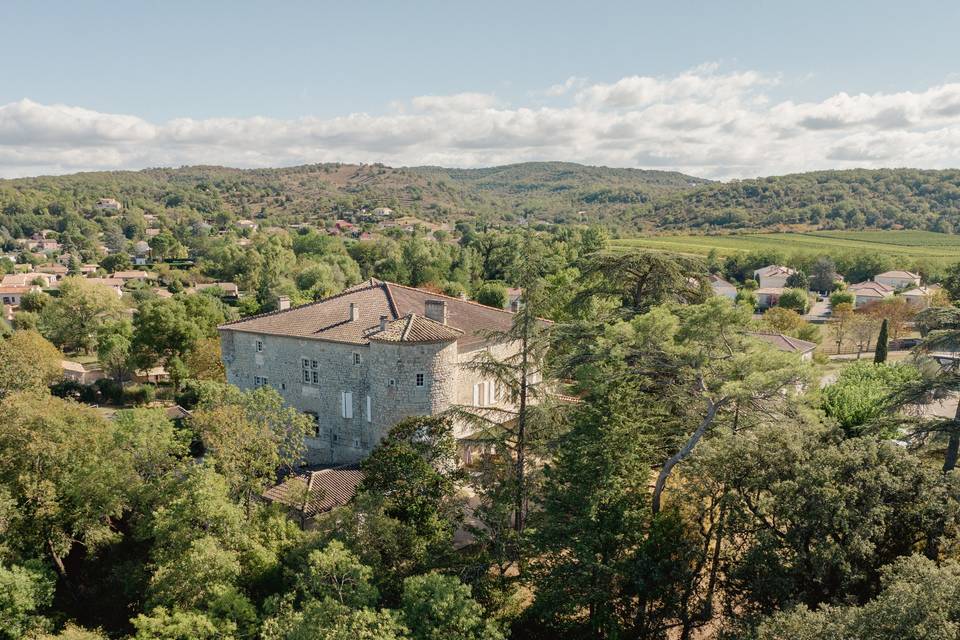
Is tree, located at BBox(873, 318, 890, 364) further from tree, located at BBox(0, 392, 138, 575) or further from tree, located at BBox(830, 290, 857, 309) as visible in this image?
tree, located at BBox(0, 392, 138, 575)

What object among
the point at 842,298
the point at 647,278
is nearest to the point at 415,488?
the point at 647,278

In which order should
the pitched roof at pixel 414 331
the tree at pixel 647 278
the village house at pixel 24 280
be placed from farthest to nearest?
1. the village house at pixel 24 280
2. the tree at pixel 647 278
3. the pitched roof at pixel 414 331

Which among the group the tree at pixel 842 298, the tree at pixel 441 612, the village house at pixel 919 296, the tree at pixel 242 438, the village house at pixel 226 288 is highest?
the tree at pixel 242 438

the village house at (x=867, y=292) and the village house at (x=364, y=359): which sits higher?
the village house at (x=364, y=359)

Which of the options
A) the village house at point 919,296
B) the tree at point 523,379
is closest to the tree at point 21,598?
the tree at point 523,379

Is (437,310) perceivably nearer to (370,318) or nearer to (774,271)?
(370,318)

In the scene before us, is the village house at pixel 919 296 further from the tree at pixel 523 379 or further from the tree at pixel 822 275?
the tree at pixel 523 379

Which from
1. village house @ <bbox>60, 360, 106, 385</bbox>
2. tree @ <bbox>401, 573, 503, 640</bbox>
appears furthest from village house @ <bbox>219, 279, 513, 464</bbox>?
village house @ <bbox>60, 360, 106, 385</bbox>
